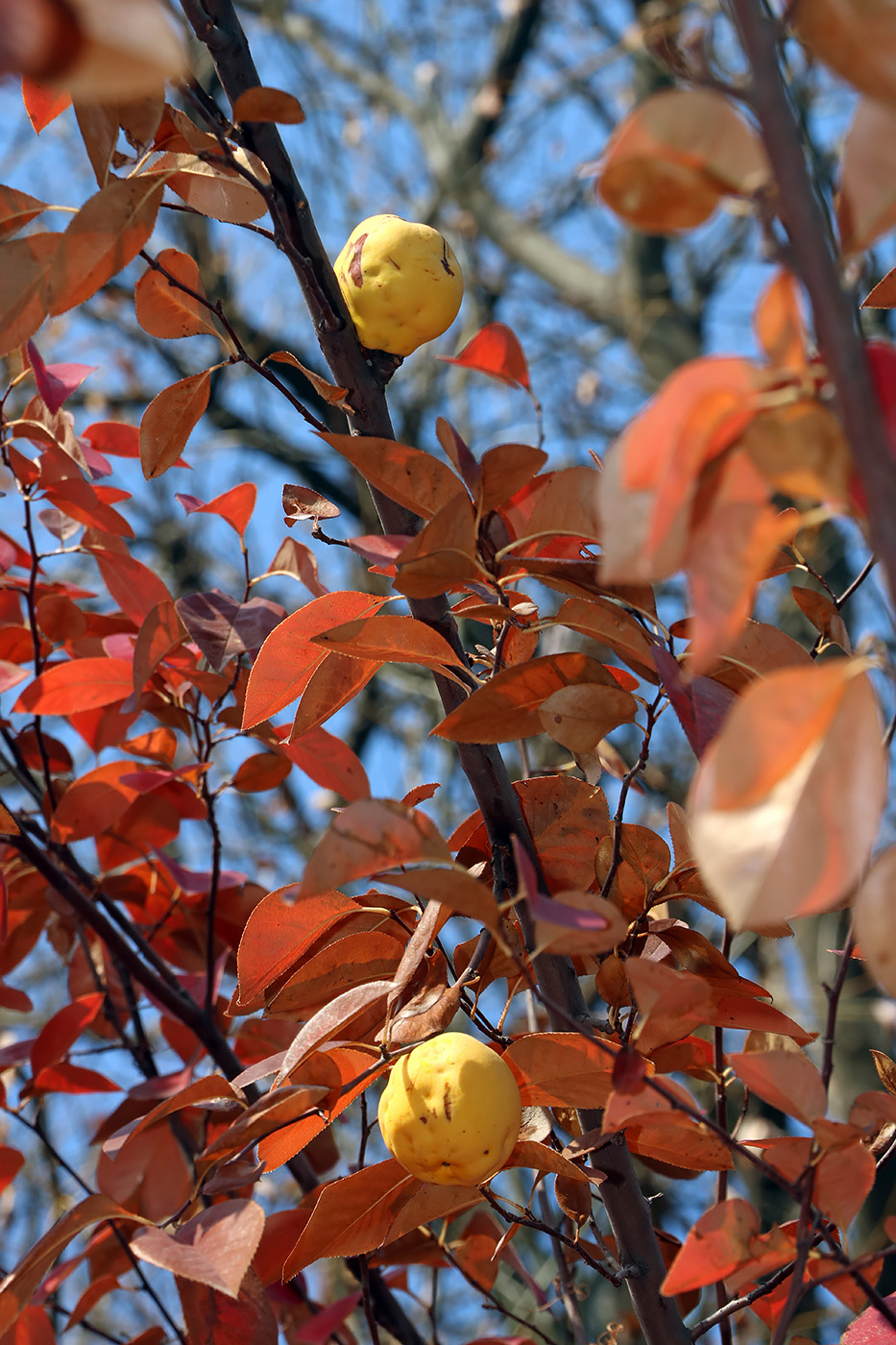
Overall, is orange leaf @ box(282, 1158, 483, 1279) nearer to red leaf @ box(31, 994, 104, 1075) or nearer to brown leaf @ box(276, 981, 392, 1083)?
brown leaf @ box(276, 981, 392, 1083)

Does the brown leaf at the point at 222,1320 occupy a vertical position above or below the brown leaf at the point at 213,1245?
below

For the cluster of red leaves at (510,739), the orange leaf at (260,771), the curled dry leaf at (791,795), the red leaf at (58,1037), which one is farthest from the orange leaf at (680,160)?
the red leaf at (58,1037)

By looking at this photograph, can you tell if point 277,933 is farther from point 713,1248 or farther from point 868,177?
point 868,177

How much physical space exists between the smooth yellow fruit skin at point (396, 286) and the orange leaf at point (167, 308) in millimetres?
99

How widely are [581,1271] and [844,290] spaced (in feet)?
8.31

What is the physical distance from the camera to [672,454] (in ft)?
0.91

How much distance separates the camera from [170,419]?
658mm

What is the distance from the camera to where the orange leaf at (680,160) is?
0.30 metres

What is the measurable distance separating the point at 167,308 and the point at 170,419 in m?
0.07

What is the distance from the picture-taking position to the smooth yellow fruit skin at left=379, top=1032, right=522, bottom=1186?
497 mm

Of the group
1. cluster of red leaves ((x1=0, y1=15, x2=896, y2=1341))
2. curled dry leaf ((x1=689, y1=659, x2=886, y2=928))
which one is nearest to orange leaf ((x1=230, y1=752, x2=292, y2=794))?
cluster of red leaves ((x1=0, y1=15, x2=896, y2=1341))

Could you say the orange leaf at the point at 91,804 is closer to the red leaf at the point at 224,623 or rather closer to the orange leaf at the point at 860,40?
the red leaf at the point at 224,623

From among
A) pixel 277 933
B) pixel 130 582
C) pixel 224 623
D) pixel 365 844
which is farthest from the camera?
pixel 130 582

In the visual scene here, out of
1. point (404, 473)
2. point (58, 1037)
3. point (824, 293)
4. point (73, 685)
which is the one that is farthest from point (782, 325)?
point (58, 1037)
